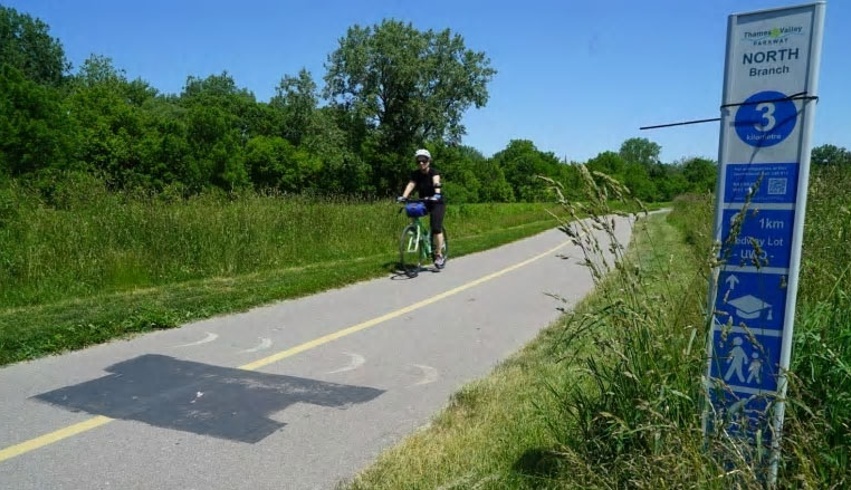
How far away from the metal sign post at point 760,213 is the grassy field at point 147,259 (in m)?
2.97

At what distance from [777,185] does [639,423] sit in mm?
1236

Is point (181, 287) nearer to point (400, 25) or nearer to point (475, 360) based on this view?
point (475, 360)

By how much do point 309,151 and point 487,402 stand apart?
6502cm

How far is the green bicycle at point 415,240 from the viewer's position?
39.4ft

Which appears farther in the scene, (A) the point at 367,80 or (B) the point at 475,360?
(A) the point at 367,80

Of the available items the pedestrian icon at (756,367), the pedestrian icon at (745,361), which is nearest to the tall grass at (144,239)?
the pedestrian icon at (745,361)

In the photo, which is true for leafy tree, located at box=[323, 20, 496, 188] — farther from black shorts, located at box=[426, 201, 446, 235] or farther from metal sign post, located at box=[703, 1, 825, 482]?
metal sign post, located at box=[703, 1, 825, 482]

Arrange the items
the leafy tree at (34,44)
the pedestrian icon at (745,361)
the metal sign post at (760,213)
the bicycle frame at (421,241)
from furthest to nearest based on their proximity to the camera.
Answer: the leafy tree at (34,44) < the bicycle frame at (421,241) < the pedestrian icon at (745,361) < the metal sign post at (760,213)

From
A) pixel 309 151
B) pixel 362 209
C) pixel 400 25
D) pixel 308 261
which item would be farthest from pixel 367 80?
pixel 308 261

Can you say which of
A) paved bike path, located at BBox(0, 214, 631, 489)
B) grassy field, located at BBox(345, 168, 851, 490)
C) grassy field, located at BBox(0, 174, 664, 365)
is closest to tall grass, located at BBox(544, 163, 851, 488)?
grassy field, located at BBox(345, 168, 851, 490)

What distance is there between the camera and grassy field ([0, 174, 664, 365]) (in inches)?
293

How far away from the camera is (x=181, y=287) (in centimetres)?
988

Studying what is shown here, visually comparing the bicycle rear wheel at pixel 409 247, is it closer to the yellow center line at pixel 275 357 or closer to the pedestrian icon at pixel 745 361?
the yellow center line at pixel 275 357

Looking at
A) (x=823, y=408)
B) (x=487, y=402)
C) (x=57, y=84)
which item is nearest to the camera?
(x=823, y=408)
